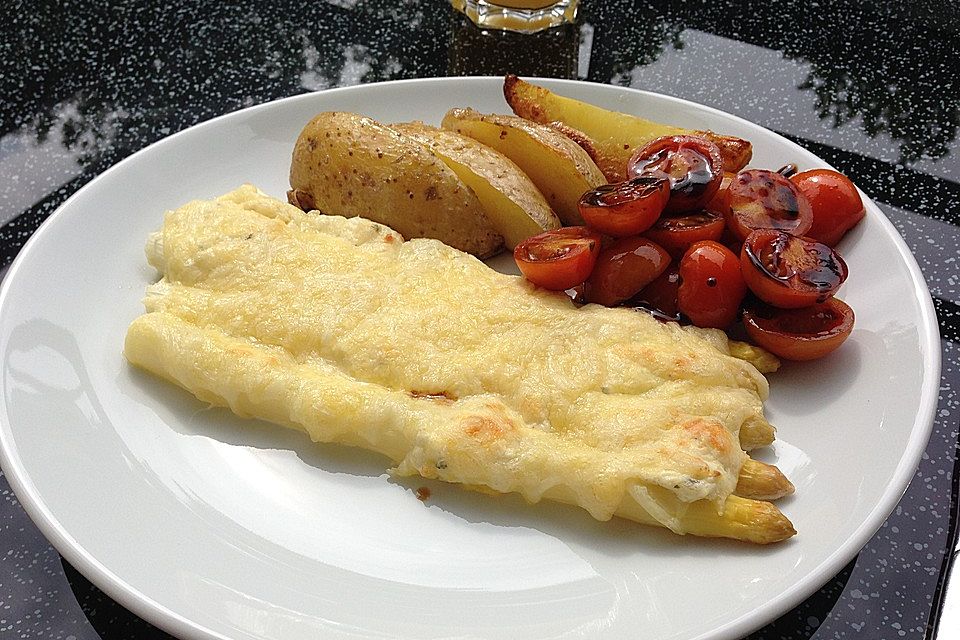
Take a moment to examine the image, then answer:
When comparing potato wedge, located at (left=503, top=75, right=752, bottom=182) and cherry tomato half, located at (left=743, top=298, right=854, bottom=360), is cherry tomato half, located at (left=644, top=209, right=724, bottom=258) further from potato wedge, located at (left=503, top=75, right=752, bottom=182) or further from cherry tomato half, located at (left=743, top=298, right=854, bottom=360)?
potato wedge, located at (left=503, top=75, right=752, bottom=182)

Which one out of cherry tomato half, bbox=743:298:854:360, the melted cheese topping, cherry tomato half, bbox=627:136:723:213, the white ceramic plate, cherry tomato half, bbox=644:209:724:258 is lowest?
the white ceramic plate

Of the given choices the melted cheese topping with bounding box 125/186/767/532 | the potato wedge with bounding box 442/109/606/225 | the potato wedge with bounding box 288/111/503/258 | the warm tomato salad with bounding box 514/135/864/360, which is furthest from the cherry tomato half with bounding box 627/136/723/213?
the potato wedge with bounding box 288/111/503/258

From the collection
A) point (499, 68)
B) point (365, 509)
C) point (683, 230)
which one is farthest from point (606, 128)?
point (365, 509)

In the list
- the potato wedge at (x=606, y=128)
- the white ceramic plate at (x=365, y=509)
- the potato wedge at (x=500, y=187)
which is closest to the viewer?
the white ceramic plate at (x=365, y=509)

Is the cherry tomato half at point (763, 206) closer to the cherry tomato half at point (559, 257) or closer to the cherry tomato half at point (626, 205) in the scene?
the cherry tomato half at point (626, 205)

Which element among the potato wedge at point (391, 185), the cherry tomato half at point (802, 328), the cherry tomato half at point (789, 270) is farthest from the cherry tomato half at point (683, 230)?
the potato wedge at point (391, 185)

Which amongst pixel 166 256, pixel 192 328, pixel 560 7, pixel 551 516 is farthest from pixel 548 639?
pixel 560 7
